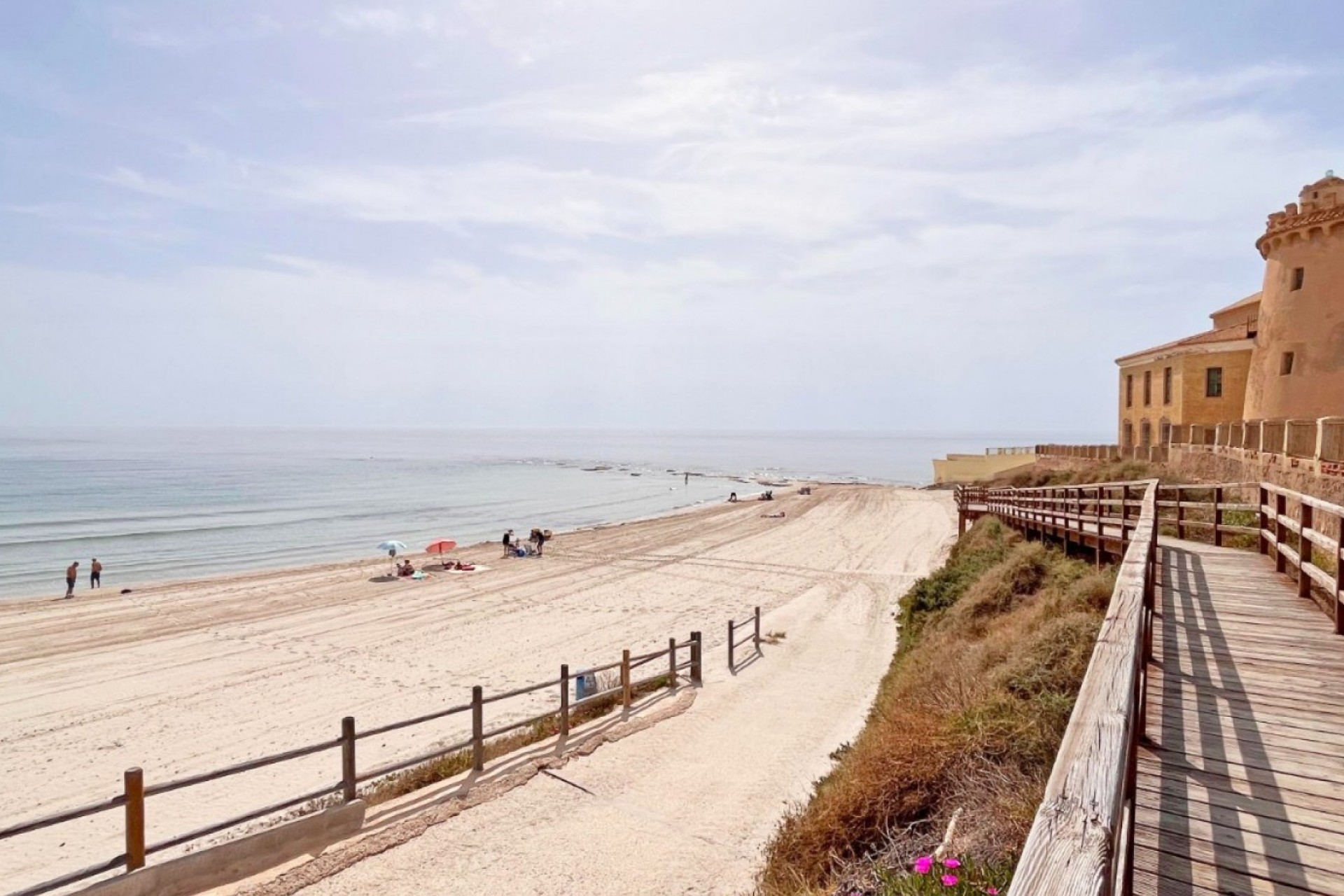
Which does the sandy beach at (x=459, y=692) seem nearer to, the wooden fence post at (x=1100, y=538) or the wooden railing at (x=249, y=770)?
the wooden railing at (x=249, y=770)

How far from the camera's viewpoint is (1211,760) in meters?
3.89

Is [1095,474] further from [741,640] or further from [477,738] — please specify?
[477,738]

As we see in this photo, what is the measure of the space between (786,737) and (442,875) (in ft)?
19.9

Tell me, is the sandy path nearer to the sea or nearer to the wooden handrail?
the wooden handrail

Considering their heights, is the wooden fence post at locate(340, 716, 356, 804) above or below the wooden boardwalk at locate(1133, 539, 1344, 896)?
below

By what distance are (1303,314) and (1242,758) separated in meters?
26.5

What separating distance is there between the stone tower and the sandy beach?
13.6 meters

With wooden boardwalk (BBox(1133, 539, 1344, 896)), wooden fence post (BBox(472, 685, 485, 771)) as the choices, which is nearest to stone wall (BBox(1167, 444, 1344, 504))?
wooden boardwalk (BBox(1133, 539, 1344, 896))

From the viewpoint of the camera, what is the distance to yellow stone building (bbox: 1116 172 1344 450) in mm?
22766

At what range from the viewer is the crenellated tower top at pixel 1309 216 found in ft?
75.8

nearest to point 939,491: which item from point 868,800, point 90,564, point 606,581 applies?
point 606,581

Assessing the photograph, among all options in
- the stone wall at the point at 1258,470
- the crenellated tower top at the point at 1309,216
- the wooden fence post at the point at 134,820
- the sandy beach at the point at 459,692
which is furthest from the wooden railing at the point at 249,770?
the crenellated tower top at the point at 1309,216

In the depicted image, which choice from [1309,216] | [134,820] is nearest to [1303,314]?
[1309,216]

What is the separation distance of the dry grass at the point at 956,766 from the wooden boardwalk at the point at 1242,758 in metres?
0.95
